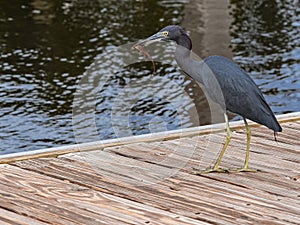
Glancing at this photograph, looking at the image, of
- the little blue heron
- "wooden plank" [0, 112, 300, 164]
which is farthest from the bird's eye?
"wooden plank" [0, 112, 300, 164]

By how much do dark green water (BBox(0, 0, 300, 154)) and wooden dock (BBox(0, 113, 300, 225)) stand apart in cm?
208

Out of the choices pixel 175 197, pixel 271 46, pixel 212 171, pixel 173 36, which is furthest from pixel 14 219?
pixel 271 46

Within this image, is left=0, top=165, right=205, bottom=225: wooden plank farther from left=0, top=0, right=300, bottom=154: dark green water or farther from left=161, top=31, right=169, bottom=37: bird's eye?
left=0, top=0, right=300, bottom=154: dark green water

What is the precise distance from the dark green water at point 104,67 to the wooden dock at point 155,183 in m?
2.08

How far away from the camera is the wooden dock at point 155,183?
314 centimetres

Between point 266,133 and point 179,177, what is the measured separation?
0.90 m

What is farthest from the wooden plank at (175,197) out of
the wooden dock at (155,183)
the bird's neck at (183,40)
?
the bird's neck at (183,40)

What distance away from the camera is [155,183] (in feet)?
11.6

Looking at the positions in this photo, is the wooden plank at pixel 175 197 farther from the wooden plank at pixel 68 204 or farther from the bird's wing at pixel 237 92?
the bird's wing at pixel 237 92

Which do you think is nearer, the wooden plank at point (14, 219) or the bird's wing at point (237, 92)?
the wooden plank at point (14, 219)

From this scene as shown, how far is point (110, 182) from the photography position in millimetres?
3541

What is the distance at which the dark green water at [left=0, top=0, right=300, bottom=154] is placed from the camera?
656cm

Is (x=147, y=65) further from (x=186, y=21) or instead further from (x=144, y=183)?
(x=144, y=183)

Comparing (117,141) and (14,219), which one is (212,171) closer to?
(117,141)
